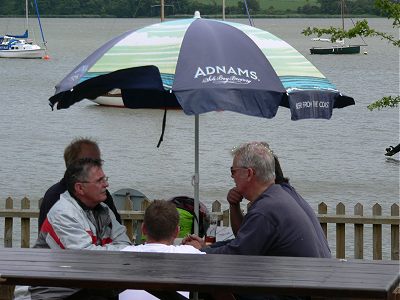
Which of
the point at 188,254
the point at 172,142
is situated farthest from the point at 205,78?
the point at 172,142

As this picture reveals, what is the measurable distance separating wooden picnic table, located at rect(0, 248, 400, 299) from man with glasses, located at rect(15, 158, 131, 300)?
Result: 611 mm

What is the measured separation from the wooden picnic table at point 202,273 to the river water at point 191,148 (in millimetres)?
15007

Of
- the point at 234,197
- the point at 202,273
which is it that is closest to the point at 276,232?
the point at 202,273

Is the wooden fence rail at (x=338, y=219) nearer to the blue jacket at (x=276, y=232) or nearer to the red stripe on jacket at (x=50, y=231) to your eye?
the red stripe on jacket at (x=50, y=231)

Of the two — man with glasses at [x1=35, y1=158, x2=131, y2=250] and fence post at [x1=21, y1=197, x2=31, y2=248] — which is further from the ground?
man with glasses at [x1=35, y1=158, x2=131, y2=250]

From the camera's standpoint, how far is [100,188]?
20.9 feet

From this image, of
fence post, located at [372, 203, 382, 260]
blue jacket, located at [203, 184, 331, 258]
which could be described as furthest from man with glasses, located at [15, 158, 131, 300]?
fence post, located at [372, 203, 382, 260]

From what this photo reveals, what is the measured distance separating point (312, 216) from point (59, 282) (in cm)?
177

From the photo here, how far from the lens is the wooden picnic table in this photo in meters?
4.83

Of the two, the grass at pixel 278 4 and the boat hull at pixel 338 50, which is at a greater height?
the grass at pixel 278 4

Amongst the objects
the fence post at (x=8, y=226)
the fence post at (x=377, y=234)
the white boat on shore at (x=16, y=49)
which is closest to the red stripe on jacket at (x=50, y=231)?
the fence post at (x=8, y=226)

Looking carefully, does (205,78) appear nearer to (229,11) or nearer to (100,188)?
(100,188)

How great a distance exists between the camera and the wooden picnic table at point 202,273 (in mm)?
4832

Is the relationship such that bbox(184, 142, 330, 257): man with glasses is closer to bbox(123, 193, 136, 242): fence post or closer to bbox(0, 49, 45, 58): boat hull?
bbox(123, 193, 136, 242): fence post
